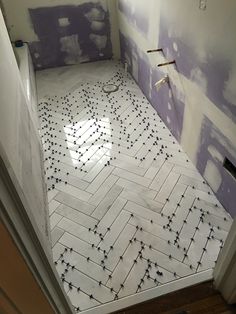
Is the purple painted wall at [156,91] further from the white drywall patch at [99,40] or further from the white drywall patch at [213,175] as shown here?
the white drywall patch at [213,175]

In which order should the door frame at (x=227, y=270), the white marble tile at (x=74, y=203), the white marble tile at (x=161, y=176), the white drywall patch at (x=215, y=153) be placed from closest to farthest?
the door frame at (x=227, y=270) < the white drywall patch at (x=215, y=153) < the white marble tile at (x=74, y=203) < the white marble tile at (x=161, y=176)

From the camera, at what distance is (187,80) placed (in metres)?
2.16

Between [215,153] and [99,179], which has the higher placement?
[215,153]

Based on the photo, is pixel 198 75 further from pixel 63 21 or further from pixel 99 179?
pixel 63 21

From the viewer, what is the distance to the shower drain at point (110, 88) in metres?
3.52

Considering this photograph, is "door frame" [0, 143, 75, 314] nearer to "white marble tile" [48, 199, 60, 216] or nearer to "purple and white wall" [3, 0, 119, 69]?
"white marble tile" [48, 199, 60, 216]

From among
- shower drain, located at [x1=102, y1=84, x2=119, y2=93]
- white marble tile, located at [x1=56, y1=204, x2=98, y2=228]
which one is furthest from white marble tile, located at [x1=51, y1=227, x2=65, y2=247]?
shower drain, located at [x1=102, y1=84, x2=119, y2=93]

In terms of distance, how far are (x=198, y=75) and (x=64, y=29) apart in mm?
2503

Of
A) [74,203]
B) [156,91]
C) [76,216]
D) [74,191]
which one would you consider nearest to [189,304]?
[76,216]

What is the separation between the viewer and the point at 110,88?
140 inches

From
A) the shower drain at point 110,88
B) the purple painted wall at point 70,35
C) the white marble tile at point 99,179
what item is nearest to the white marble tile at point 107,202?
the white marble tile at point 99,179

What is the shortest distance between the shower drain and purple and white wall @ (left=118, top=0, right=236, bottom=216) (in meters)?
0.63

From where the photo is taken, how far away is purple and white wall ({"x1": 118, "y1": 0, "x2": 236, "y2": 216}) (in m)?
1.64

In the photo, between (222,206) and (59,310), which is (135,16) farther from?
(59,310)
